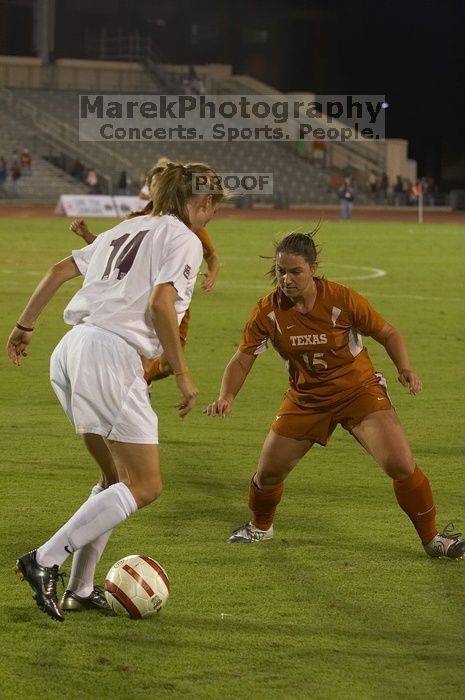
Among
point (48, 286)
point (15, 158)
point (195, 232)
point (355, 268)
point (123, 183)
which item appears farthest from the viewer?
point (15, 158)

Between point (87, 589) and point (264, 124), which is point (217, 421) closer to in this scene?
point (87, 589)

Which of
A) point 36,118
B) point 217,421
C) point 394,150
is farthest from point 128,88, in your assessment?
point 217,421

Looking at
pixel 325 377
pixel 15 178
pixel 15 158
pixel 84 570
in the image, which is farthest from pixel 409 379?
pixel 15 158

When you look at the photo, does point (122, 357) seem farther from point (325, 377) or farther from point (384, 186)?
point (384, 186)

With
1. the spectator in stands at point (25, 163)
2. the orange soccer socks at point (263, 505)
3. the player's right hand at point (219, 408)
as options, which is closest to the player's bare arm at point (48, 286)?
the player's right hand at point (219, 408)

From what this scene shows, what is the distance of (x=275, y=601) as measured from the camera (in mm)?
6047

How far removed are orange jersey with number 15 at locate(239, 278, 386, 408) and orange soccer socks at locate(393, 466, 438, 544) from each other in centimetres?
54

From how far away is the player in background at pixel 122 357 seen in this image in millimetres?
5555

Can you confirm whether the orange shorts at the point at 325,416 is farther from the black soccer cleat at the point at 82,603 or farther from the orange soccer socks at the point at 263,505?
the black soccer cleat at the point at 82,603

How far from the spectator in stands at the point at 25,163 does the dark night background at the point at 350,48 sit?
19483 mm

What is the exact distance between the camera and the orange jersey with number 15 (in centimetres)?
667

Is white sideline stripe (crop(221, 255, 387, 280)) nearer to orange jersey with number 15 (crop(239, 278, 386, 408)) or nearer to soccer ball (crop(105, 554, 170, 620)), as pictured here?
orange jersey with number 15 (crop(239, 278, 386, 408))

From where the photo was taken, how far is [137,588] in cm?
575

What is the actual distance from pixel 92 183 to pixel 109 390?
4545 centimetres
